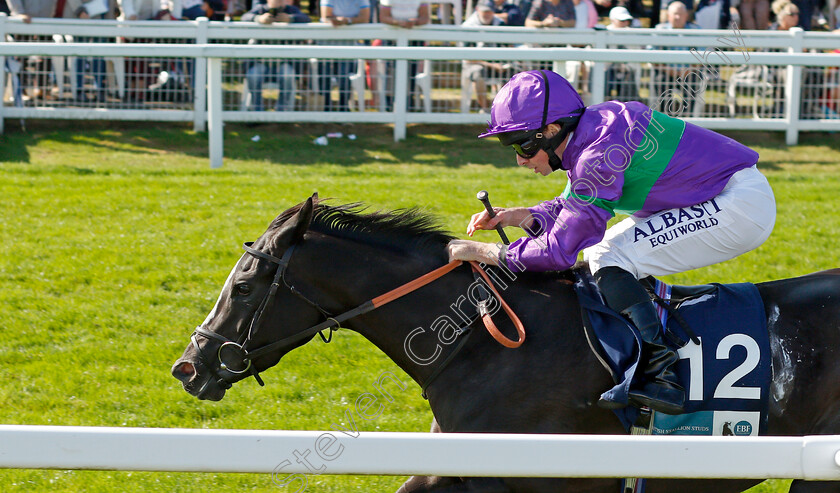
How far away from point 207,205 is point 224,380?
13.7 ft

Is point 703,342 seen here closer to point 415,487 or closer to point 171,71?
point 415,487

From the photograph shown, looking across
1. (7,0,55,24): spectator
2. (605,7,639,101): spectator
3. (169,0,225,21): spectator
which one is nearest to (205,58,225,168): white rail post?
(7,0,55,24): spectator

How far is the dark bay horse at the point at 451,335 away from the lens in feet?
10.3

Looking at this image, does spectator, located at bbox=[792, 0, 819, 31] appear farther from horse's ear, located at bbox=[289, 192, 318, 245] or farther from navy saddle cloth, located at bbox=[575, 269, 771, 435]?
horse's ear, located at bbox=[289, 192, 318, 245]

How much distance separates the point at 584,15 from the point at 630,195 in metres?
8.44

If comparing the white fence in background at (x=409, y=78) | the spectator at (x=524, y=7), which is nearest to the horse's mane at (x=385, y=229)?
the white fence in background at (x=409, y=78)

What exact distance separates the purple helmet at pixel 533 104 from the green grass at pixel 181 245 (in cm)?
167

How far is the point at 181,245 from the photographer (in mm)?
6543

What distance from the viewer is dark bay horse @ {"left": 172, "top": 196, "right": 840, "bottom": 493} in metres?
3.14

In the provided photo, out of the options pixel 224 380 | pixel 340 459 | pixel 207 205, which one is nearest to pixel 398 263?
pixel 224 380

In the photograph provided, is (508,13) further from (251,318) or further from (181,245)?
(251,318)

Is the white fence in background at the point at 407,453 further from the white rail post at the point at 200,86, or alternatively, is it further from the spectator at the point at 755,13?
the spectator at the point at 755,13

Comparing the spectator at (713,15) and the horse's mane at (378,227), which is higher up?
the spectator at (713,15)

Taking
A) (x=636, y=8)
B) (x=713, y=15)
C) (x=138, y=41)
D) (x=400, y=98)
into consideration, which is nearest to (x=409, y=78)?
(x=400, y=98)
